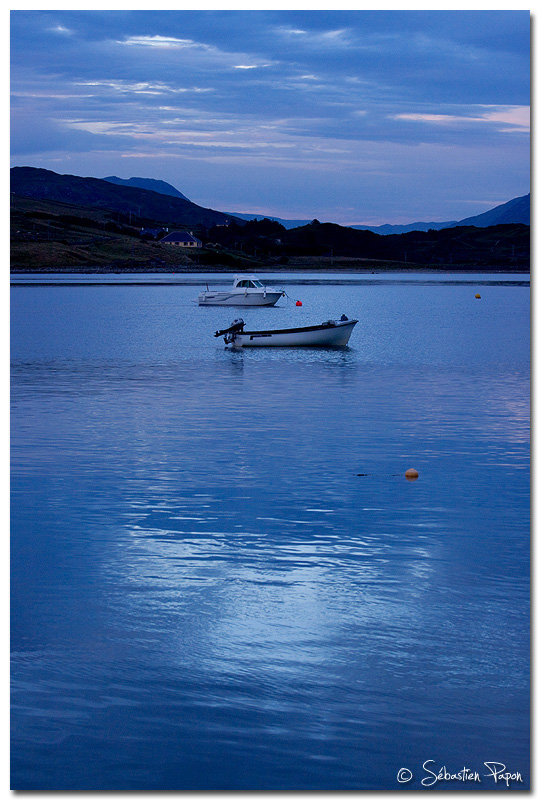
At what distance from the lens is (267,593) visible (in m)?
12.9

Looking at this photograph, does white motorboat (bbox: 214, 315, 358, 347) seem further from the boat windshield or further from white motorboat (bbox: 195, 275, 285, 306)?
the boat windshield

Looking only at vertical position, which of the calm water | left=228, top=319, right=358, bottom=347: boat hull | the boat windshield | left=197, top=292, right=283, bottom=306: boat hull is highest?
the boat windshield

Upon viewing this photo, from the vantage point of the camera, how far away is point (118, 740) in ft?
30.2

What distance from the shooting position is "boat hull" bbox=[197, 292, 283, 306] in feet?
331

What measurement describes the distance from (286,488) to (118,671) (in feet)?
28.9

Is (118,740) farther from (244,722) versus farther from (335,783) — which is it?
(335,783)

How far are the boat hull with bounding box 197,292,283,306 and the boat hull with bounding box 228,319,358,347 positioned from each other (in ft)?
163

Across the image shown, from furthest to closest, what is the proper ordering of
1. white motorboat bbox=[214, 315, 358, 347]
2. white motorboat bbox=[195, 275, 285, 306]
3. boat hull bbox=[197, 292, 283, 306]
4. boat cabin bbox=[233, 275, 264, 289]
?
boat cabin bbox=[233, 275, 264, 289] → boat hull bbox=[197, 292, 283, 306] → white motorboat bbox=[195, 275, 285, 306] → white motorboat bbox=[214, 315, 358, 347]

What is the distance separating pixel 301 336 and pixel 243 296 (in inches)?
2121

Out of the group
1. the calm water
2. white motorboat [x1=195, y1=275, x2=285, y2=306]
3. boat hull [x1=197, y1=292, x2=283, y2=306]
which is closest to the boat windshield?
white motorboat [x1=195, y1=275, x2=285, y2=306]

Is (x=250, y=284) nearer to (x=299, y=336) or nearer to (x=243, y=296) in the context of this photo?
(x=243, y=296)

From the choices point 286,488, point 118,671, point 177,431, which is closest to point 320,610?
point 118,671

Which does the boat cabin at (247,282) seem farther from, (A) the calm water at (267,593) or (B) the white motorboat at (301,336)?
(A) the calm water at (267,593)

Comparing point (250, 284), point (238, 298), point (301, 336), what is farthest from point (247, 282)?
point (301, 336)
